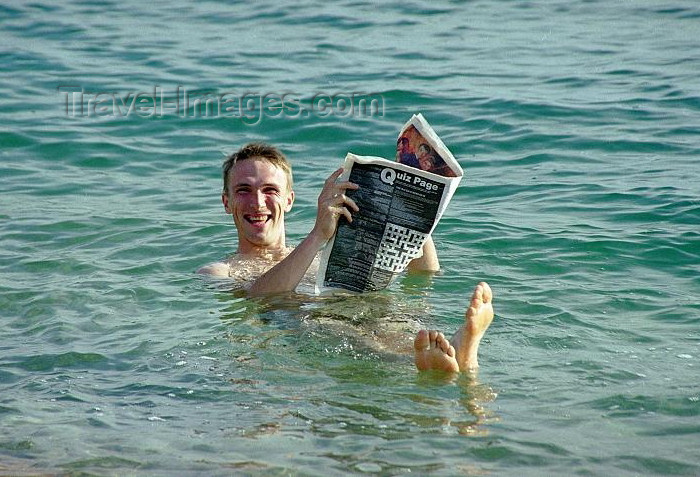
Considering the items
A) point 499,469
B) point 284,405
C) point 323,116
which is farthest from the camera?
point 323,116

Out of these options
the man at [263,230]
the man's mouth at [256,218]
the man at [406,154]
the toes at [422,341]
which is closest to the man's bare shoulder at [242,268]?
the man at [263,230]

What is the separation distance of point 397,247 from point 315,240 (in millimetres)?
393

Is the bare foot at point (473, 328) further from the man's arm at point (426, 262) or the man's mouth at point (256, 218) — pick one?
the man's mouth at point (256, 218)

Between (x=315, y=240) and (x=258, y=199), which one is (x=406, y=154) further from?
(x=258, y=199)

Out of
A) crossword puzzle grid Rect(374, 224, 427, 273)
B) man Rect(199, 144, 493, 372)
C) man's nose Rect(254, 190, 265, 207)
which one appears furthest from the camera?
man's nose Rect(254, 190, 265, 207)

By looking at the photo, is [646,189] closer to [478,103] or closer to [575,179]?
[575,179]

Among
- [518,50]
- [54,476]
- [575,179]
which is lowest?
[54,476]

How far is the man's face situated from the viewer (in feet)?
18.9

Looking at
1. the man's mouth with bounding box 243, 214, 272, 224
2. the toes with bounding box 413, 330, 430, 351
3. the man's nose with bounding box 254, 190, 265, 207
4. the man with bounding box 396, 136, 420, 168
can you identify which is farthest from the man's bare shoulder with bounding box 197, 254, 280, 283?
the toes with bounding box 413, 330, 430, 351

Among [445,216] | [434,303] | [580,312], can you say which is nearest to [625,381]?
[580,312]

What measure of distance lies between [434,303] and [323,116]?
14.5 ft

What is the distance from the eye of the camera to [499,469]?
370 cm

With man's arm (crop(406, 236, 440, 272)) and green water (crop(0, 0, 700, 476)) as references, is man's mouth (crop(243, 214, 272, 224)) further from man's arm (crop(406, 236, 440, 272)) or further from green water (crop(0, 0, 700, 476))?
man's arm (crop(406, 236, 440, 272))

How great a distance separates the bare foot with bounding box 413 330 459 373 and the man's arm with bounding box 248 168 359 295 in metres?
0.85
